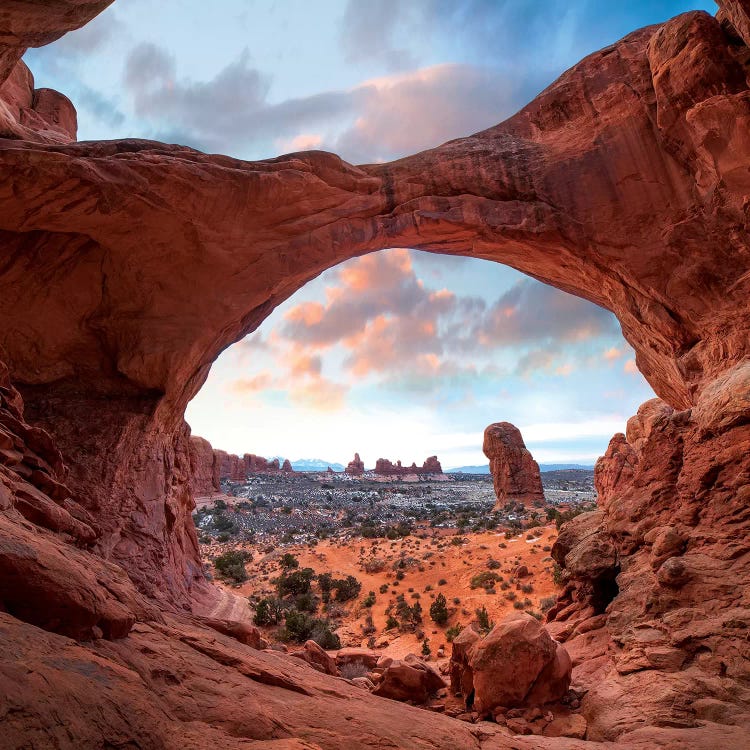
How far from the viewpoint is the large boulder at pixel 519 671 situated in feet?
21.8

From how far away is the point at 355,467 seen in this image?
106500 mm

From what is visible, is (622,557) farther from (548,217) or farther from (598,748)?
(548,217)

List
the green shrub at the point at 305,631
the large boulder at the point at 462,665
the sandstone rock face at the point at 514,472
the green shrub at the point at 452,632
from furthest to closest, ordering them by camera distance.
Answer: the sandstone rock face at the point at 514,472 < the green shrub at the point at 452,632 < the green shrub at the point at 305,631 < the large boulder at the point at 462,665

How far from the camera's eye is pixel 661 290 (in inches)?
477

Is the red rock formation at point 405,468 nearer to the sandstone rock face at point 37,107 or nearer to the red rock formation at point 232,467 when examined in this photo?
the red rock formation at point 232,467

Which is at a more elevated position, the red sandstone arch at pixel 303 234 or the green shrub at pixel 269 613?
the red sandstone arch at pixel 303 234

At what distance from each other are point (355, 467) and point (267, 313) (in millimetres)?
94776

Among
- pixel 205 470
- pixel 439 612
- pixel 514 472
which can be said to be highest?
pixel 514 472

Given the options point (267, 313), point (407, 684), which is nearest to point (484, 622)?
point (407, 684)

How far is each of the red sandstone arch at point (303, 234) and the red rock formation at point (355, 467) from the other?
92.2 metres

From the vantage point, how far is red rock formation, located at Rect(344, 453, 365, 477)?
10462 centimetres

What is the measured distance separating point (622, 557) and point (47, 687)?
924cm

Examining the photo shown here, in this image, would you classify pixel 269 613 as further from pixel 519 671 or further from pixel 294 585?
pixel 519 671

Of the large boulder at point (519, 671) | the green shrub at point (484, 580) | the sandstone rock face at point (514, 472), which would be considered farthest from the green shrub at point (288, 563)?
the sandstone rock face at point (514, 472)
